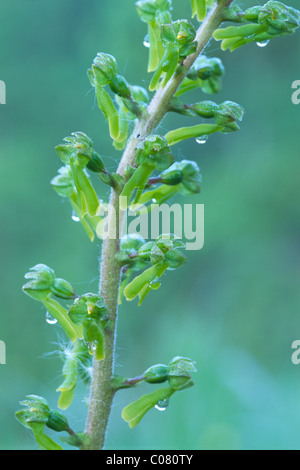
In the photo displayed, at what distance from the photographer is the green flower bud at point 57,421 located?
1057 millimetres

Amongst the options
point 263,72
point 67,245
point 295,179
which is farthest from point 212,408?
point 263,72

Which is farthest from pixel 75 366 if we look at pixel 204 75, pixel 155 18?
pixel 155 18

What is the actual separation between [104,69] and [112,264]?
36 cm

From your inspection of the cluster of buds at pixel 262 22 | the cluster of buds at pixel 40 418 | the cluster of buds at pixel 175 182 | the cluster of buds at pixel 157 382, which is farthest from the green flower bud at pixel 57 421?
the cluster of buds at pixel 262 22

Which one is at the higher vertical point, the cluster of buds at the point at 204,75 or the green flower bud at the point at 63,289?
the cluster of buds at the point at 204,75

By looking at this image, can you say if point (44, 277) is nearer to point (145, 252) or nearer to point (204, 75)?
point (145, 252)

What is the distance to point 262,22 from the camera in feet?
3.51

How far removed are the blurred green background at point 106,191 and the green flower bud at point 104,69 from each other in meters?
3.17

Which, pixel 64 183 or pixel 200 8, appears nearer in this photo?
pixel 200 8

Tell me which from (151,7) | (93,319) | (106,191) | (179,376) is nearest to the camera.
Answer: (93,319)

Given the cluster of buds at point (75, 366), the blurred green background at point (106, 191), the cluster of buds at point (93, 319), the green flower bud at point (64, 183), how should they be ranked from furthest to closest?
the blurred green background at point (106, 191) → the green flower bud at point (64, 183) → the cluster of buds at point (75, 366) → the cluster of buds at point (93, 319)

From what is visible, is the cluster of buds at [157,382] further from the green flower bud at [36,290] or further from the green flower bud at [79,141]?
the green flower bud at [79,141]

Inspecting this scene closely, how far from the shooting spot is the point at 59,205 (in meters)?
4.91

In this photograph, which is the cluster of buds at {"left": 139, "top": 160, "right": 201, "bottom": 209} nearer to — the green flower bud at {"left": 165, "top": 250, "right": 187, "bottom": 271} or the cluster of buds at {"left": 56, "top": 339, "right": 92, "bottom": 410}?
the green flower bud at {"left": 165, "top": 250, "right": 187, "bottom": 271}
